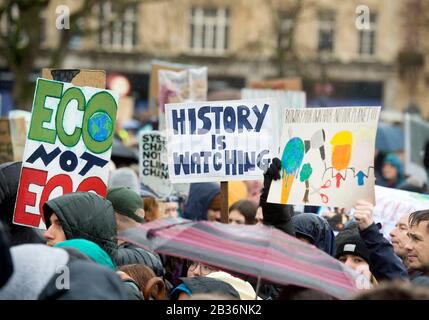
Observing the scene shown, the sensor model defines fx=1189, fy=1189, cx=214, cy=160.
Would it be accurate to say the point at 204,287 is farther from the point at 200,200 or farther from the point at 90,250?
the point at 200,200

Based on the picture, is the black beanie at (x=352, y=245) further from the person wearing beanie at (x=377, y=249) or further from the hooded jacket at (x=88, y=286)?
the hooded jacket at (x=88, y=286)

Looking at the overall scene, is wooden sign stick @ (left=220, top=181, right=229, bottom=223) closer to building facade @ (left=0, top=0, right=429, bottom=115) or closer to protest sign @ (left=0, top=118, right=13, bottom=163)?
protest sign @ (left=0, top=118, right=13, bottom=163)

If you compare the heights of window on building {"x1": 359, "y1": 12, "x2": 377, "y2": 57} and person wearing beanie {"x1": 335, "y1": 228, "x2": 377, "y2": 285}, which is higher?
window on building {"x1": 359, "y1": 12, "x2": 377, "y2": 57}

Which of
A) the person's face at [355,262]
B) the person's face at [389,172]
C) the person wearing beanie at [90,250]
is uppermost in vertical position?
the person wearing beanie at [90,250]

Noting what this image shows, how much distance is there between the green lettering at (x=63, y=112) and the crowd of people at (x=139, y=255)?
29cm

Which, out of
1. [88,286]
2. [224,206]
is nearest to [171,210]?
[224,206]

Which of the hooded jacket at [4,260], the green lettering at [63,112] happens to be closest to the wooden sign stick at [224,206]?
the green lettering at [63,112]


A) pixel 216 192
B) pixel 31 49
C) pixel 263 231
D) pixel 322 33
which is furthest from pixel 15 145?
pixel 322 33

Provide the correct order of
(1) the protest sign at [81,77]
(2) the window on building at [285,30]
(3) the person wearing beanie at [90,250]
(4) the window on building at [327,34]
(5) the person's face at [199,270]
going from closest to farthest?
1. (3) the person wearing beanie at [90,250]
2. (5) the person's face at [199,270]
3. (1) the protest sign at [81,77]
4. (2) the window on building at [285,30]
5. (4) the window on building at [327,34]

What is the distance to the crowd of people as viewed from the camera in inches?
139

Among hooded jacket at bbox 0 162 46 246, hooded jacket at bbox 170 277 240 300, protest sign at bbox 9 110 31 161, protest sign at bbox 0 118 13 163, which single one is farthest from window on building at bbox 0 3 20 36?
hooded jacket at bbox 170 277 240 300

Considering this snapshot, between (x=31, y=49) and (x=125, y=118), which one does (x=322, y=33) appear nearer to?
(x=31, y=49)

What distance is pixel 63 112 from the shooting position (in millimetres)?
6285

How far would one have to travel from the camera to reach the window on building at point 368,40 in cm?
4409
